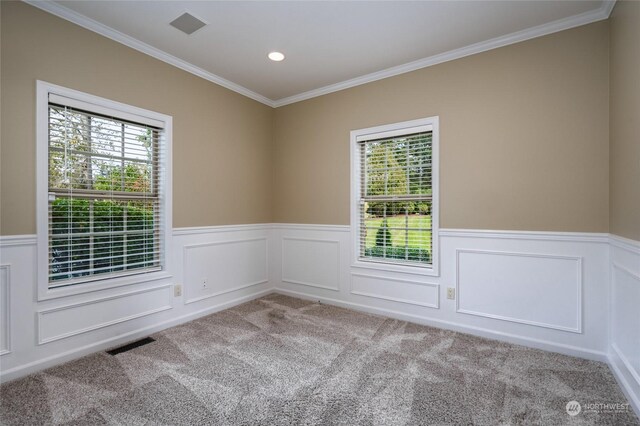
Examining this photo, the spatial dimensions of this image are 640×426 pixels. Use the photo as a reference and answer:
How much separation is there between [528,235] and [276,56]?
286 centimetres

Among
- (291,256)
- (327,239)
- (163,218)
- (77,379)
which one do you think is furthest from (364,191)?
(77,379)

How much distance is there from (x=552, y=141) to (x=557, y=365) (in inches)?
69.7

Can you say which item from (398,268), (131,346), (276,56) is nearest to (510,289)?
(398,268)

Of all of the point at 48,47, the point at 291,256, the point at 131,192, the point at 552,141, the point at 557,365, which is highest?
the point at 48,47

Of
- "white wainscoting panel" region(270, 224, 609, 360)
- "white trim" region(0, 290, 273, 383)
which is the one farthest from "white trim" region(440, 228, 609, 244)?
"white trim" region(0, 290, 273, 383)

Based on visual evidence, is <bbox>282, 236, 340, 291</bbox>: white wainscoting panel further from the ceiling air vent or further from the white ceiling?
the ceiling air vent

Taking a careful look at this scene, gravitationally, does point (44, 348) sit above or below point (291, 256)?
below

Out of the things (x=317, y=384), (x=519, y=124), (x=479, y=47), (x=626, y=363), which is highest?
(x=479, y=47)

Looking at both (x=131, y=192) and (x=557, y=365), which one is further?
(x=131, y=192)

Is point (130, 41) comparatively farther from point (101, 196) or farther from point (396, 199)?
point (396, 199)

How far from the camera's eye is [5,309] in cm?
214

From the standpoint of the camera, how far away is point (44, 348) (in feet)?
7.61

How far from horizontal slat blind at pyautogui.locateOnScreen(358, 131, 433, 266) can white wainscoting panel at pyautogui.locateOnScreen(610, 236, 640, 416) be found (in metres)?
1.41

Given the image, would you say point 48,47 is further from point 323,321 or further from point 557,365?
point 557,365
